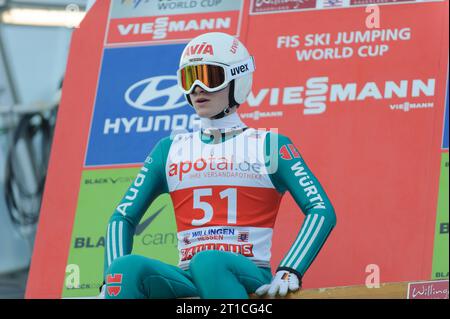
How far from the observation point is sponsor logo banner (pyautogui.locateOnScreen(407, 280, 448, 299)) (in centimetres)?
376

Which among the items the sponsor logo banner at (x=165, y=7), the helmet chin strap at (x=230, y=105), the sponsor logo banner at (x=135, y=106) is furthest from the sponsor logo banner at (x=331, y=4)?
the helmet chin strap at (x=230, y=105)

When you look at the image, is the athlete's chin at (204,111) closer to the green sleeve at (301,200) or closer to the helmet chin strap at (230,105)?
the helmet chin strap at (230,105)

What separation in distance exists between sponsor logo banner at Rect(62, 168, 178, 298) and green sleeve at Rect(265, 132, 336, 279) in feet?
4.62

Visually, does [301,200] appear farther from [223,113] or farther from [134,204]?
[134,204]

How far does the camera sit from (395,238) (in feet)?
16.8

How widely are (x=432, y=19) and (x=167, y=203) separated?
1611 millimetres

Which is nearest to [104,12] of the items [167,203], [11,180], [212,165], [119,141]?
[119,141]

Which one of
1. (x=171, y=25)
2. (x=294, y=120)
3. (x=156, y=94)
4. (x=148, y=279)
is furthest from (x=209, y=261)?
(x=171, y=25)

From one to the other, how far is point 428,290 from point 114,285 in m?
1.13

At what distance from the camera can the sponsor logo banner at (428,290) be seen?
3.76 meters

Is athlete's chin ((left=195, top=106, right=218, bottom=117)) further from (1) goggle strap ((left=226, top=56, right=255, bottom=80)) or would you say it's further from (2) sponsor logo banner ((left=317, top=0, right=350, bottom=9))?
(2) sponsor logo banner ((left=317, top=0, right=350, bottom=9))

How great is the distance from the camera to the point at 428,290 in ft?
12.6

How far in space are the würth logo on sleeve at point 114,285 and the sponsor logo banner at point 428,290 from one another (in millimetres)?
998
